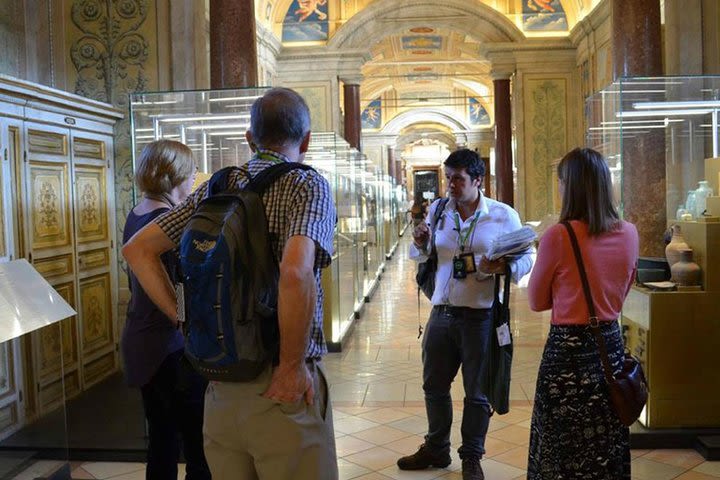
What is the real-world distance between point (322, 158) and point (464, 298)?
5631 mm

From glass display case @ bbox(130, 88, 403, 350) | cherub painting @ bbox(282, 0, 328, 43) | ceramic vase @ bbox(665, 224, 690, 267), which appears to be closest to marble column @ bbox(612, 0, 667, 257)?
ceramic vase @ bbox(665, 224, 690, 267)

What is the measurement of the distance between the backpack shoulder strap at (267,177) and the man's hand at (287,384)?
0.46 meters

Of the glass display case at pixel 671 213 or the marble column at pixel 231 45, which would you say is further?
the marble column at pixel 231 45

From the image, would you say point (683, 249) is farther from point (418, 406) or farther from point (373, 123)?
point (373, 123)

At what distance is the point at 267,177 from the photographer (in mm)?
2025

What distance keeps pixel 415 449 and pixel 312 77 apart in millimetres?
16061

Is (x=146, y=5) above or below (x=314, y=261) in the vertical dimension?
above

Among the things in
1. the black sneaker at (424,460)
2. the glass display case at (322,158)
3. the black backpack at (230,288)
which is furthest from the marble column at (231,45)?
the black backpack at (230,288)

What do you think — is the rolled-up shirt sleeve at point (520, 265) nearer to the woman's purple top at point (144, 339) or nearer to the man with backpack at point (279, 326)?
the woman's purple top at point (144, 339)

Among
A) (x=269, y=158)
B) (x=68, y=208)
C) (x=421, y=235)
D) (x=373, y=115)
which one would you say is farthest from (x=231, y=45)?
(x=373, y=115)

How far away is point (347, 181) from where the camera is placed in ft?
35.7

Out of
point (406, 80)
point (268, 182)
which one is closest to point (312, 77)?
point (406, 80)

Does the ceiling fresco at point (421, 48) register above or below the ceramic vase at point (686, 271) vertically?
above

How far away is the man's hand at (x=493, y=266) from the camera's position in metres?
3.70
